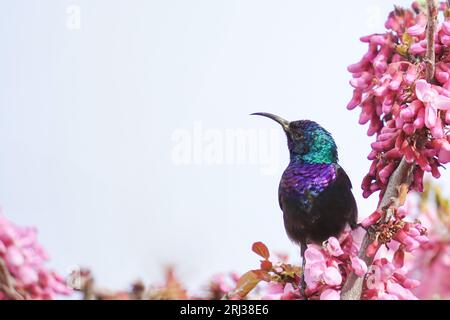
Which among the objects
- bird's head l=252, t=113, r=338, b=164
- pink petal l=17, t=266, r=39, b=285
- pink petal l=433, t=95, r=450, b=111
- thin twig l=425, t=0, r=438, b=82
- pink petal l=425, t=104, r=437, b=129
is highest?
thin twig l=425, t=0, r=438, b=82

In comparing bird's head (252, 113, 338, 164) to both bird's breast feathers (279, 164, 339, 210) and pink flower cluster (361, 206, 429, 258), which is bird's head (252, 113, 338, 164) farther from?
pink flower cluster (361, 206, 429, 258)

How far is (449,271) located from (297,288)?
4.29 feet

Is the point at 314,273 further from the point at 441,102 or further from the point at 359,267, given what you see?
the point at 441,102

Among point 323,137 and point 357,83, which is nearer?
point 357,83

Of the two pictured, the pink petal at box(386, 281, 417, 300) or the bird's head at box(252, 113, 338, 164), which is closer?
the pink petal at box(386, 281, 417, 300)

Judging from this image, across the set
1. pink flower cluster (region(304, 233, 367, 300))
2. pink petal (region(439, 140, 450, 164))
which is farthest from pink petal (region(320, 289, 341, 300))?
pink petal (region(439, 140, 450, 164))

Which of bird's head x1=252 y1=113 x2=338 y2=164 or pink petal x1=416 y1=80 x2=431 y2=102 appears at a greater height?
pink petal x1=416 y1=80 x2=431 y2=102

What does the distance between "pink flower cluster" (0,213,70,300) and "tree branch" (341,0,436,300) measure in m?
0.74

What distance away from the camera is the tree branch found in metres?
1.78
